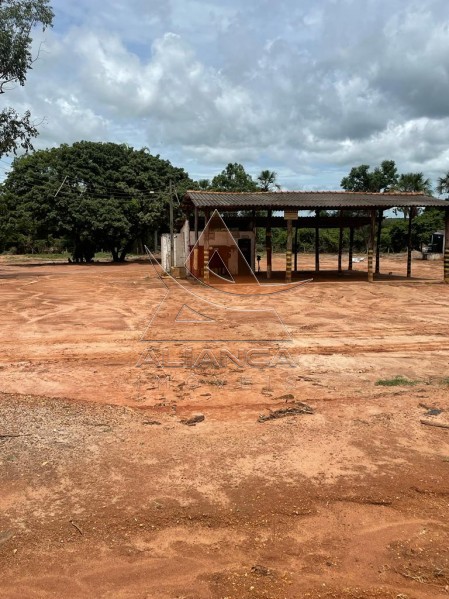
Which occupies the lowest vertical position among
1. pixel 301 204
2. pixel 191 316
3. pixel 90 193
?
pixel 191 316

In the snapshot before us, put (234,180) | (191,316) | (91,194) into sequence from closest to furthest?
(191,316)
(91,194)
(234,180)

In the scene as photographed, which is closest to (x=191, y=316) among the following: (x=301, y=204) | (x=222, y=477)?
(x=222, y=477)

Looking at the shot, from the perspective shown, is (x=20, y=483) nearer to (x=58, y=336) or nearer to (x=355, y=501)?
(x=355, y=501)

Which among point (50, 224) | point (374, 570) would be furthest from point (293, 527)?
point (50, 224)

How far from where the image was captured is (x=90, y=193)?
112 ft

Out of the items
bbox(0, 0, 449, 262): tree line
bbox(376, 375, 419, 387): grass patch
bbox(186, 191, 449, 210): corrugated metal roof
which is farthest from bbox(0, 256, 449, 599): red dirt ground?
bbox(0, 0, 449, 262): tree line

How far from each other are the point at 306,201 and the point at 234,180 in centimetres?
2567

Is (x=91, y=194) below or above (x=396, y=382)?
above

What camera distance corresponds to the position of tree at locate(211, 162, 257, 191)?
148 feet

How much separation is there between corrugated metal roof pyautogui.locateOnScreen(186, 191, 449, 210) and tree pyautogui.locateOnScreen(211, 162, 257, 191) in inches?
876

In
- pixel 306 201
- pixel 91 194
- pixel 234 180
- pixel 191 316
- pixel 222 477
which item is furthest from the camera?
pixel 234 180

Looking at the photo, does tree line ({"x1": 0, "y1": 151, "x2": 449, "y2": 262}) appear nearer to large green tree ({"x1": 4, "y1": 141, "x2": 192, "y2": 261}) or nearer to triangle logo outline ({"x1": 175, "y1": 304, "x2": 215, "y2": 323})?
large green tree ({"x1": 4, "y1": 141, "x2": 192, "y2": 261})

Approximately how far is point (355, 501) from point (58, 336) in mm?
7809

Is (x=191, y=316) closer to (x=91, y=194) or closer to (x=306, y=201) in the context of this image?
(x=306, y=201)
